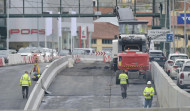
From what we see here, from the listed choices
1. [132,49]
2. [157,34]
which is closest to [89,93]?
[132,49]

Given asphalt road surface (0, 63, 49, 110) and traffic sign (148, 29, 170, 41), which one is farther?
traffic sign (148, 29, 170, 41)

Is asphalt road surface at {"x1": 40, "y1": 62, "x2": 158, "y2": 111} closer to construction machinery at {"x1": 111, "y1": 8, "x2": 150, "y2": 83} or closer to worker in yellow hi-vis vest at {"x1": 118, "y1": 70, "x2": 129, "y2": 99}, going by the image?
worker in yellow hi-vis vest at {"x1": 118, "y1": 70, "x2": 129, "y2": 99}

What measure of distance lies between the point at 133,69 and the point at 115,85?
2347 millimetres

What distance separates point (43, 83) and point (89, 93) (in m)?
2.63

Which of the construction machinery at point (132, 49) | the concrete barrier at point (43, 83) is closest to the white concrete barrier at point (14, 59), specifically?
the concrete barrier at point (43, 83)

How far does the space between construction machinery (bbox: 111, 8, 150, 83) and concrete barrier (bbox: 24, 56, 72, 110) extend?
4311 mm

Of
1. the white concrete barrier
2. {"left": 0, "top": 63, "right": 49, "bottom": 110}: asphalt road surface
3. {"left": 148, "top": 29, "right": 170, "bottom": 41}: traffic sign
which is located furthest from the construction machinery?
{"left": 148, "top": 29, "right": 170, "bottom": 41}: traffic sign

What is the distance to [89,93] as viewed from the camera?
27.2 meters

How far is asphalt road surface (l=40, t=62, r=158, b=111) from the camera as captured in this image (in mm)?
23281

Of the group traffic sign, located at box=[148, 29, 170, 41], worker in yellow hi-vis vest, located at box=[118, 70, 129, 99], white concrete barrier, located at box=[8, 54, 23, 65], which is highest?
traffic sign, located at box=[148, 29, 170, 41]

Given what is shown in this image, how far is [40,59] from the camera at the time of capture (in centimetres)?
5322

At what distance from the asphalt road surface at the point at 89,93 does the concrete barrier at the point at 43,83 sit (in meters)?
0.38

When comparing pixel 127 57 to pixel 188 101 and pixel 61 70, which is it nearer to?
pixel 61 70

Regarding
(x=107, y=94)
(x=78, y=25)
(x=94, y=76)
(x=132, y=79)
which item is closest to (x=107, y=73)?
(x=94, y=76)
